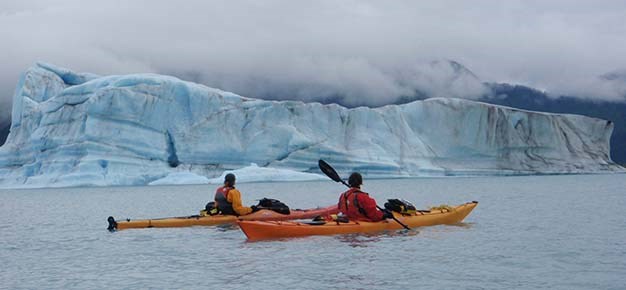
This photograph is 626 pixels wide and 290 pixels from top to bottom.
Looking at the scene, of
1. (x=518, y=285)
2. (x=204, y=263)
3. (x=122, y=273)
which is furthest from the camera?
(x=204, y=263)

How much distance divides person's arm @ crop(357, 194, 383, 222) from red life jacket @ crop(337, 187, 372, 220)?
0.05 meters

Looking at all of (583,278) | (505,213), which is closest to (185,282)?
(583,278)

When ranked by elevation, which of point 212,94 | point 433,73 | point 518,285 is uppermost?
point 433,73

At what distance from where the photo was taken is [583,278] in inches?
302

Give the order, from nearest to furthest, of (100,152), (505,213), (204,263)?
(204,263), (505,213), (100,152)

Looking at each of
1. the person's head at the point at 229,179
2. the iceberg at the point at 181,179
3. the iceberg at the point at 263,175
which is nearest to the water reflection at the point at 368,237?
the person's head at the point at 229,179

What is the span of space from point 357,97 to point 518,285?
182 feet

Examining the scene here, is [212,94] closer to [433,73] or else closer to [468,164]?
[468,164]

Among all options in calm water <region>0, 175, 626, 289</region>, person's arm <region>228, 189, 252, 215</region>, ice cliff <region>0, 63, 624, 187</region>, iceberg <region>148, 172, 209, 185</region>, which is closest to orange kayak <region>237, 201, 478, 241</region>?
calm water <region>0, 175, 626, 289</region>

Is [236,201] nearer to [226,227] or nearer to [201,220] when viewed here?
[226,227]

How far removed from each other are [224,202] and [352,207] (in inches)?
122

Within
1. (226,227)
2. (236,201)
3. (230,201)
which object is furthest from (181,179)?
(236,201)

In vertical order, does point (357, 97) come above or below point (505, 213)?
above

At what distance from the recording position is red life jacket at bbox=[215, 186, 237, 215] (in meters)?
13.6
